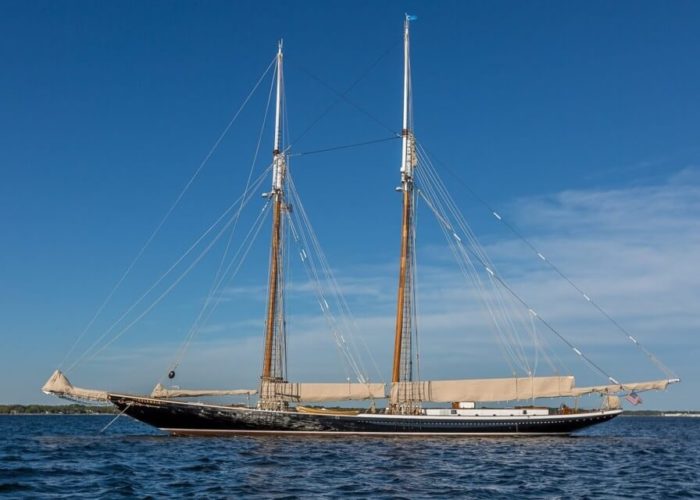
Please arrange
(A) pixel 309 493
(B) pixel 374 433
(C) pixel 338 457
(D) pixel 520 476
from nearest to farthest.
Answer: (A) pixel 309 493 → (D) pixel 520 476 → (C) pixel 338 457 → (B) pixel 374 433

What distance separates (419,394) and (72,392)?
30102mm

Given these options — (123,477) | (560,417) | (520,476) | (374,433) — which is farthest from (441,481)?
(560,417)

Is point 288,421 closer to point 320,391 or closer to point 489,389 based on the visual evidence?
point 320,391

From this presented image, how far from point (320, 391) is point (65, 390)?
71.6 ft

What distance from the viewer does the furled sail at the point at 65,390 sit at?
223 feet

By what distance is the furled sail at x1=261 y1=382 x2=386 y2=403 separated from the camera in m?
69.6

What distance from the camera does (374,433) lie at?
6744 centimetres

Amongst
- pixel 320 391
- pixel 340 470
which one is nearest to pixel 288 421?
pixel 320 391

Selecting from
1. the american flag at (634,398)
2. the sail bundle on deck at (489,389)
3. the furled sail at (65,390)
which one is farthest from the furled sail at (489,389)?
the furled sail at (65,390)

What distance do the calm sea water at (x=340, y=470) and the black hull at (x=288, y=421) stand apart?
5.35 metres

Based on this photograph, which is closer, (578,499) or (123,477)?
(578,499)

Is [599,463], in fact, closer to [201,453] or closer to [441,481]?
[441,481]

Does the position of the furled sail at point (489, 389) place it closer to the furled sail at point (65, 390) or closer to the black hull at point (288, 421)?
the black hull at point (288, 421)

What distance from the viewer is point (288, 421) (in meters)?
66.9
